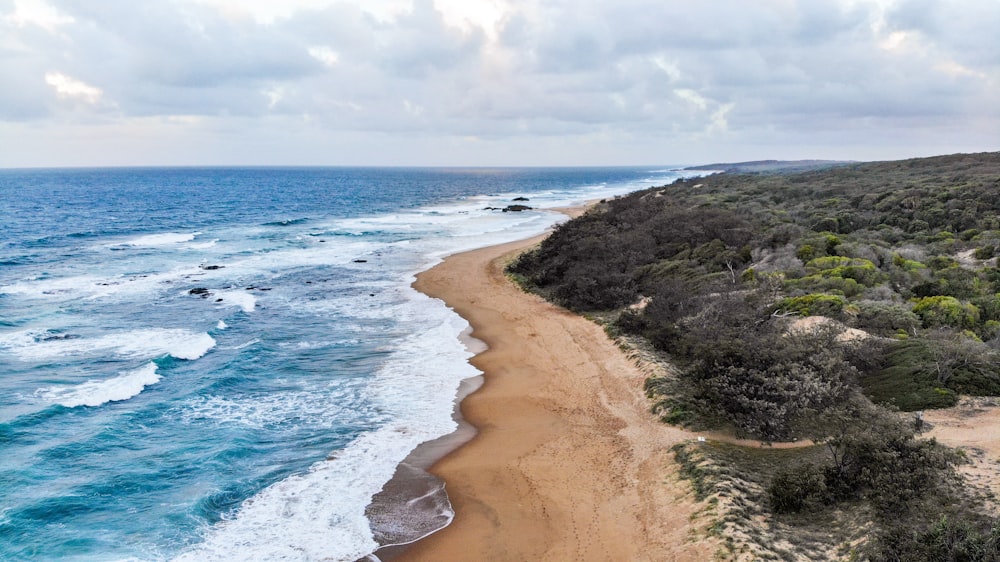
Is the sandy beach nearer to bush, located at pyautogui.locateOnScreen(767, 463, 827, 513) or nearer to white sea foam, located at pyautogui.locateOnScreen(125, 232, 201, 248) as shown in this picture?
bush, located at pyautogui.locateOnScreen(767, 463, 827, 513)

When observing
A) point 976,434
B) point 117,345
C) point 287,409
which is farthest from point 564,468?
point 117,345

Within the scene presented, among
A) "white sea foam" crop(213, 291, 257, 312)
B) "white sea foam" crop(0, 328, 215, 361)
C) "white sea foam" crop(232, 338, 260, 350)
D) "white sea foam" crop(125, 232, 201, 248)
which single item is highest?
"white sea foam" crop(125, 232, 201, 248)

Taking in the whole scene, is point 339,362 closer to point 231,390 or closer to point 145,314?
point 231,390

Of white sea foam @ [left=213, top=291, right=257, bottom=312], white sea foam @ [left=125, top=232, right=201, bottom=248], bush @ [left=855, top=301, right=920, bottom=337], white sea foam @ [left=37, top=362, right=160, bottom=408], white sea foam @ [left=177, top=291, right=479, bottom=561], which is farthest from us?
white sea foam @ [left=125, top=232, right=201, bottom=248]

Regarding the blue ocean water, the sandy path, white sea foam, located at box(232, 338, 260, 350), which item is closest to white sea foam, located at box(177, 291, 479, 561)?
the blue ocean water

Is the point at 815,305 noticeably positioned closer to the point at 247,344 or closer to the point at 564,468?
the point at 564,468

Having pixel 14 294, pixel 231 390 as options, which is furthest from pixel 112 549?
pixel 14 294

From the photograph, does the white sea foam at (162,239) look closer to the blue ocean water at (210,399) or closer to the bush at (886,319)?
the blue ocean water at (210,399)

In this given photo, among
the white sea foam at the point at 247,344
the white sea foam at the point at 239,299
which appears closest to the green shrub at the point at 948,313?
the white sea foam at the point at 247,344
